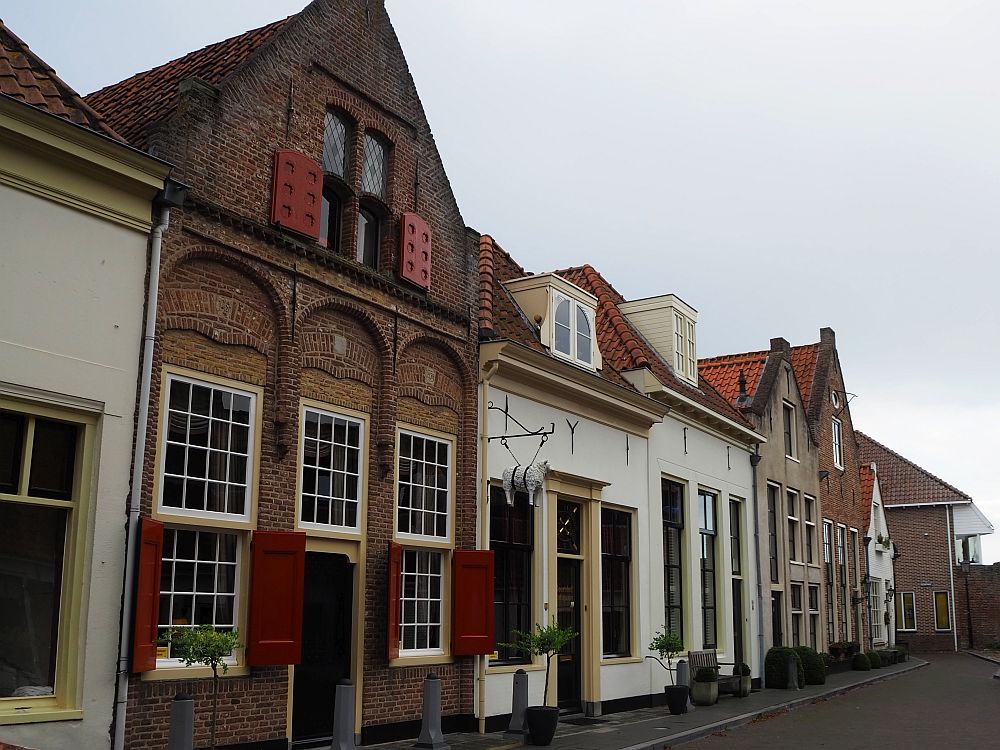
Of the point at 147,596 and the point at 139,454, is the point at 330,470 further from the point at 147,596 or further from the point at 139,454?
the point at 147,596

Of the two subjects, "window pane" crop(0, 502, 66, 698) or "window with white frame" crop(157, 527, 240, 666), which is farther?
"window with white frame" crop(157, 527, 240, 666)

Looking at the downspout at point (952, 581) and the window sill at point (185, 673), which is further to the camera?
the downspout at point (952, 581)

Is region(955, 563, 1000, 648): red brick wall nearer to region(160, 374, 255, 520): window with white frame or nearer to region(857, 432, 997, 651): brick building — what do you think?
region(857, 432, 997, 651): brick building

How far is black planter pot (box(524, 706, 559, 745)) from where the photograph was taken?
42.8ft

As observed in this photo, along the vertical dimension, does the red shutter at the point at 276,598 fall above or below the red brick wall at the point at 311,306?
below

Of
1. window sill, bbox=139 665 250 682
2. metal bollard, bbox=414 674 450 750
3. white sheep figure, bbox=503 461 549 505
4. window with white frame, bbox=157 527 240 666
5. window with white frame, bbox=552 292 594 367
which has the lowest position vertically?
metal bollard, bbox=414 674 450 750

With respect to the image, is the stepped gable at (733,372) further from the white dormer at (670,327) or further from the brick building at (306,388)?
the brick building at (306,388)

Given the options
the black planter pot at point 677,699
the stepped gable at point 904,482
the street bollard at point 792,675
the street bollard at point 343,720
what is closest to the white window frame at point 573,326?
the black planter pot at point 677,699

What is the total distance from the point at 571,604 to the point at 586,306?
5.32 metres

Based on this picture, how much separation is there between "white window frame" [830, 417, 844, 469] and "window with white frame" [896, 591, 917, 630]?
54.6 ft

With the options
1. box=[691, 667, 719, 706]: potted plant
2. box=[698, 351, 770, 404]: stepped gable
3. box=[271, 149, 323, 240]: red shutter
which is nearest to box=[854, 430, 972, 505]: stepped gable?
box=[698, 351, 770, 404]: stepped gable

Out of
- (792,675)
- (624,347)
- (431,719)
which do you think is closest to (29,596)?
(431,719)

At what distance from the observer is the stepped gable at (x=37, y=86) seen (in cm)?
925

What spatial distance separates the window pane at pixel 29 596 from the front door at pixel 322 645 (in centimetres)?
317
